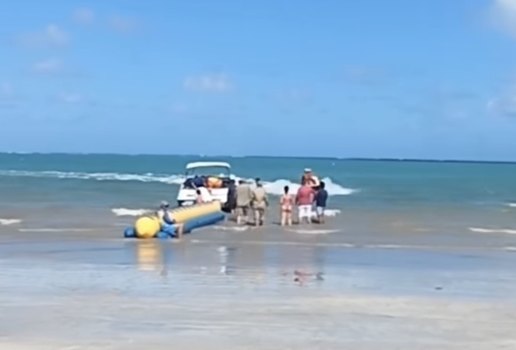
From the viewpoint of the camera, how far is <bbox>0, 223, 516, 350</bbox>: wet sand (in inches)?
403

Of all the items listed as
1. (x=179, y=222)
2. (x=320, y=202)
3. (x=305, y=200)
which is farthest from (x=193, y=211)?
(x=320, y=202)

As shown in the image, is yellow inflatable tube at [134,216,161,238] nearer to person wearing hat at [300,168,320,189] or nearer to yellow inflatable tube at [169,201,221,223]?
yellow inflatable tube at [169,201,221,223]

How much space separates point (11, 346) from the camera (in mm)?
9602

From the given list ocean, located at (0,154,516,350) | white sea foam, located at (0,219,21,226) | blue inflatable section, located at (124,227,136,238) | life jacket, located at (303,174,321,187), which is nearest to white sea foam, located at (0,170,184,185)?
white sea foam, located at (0,219,21,226)

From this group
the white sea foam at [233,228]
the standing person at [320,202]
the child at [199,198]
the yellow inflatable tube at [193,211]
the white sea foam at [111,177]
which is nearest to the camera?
the yellow inflatable tube at [193,211]

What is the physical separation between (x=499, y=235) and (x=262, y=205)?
684 cm

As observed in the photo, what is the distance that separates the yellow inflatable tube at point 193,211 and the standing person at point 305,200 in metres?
2.58

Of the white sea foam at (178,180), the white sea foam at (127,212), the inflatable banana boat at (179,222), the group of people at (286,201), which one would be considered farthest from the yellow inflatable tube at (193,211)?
the white sea foam at (178,180)

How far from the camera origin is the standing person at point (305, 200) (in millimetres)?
28328

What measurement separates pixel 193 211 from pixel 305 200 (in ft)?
11.7

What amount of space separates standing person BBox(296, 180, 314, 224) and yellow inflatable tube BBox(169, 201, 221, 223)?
258 cm

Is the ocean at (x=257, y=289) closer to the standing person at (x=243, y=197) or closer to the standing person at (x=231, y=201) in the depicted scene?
the standing person at (x=243, y=197)

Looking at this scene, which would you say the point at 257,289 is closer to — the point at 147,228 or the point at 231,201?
the point at 147,228

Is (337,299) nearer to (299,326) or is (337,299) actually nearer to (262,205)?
(299,326)
